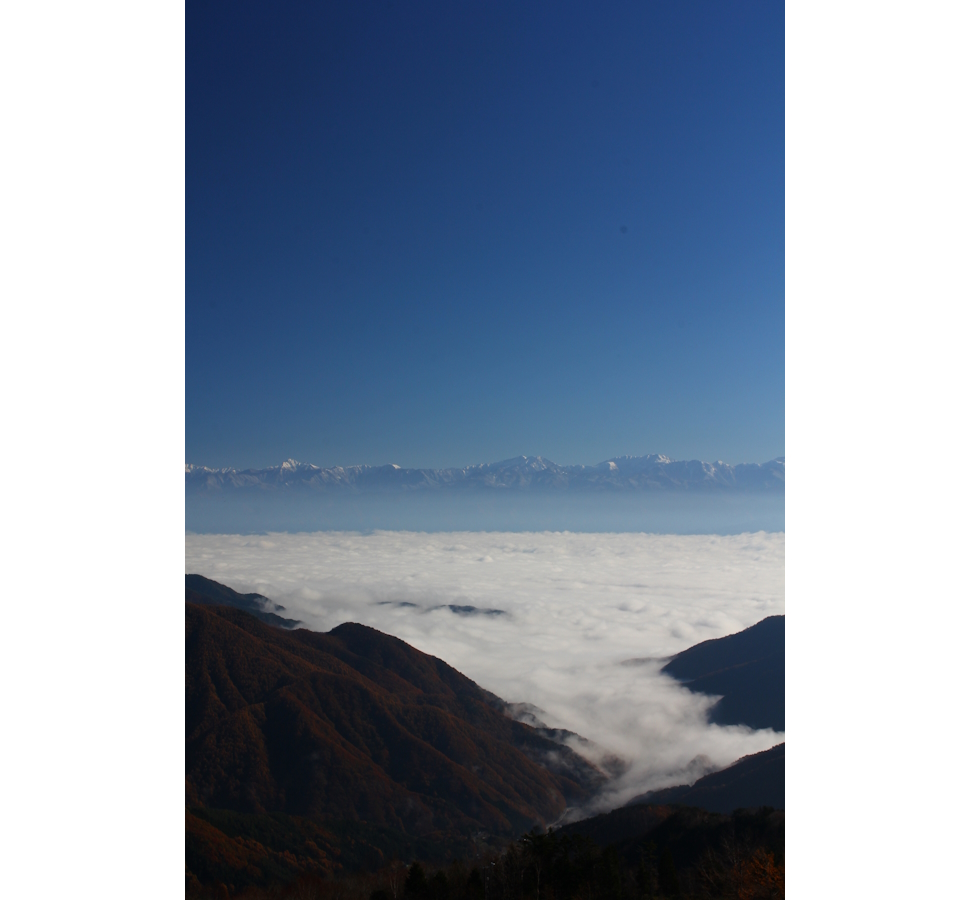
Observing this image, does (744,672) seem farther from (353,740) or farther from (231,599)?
(231,599)

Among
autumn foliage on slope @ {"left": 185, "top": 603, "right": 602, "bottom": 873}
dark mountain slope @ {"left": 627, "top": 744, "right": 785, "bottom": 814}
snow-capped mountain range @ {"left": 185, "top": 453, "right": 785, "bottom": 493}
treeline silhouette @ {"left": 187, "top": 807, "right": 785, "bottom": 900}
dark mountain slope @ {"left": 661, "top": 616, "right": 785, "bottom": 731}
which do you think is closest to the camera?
treeline silhouette @ {"left": 187, "top": 807, "right": 785, "bottom": 900}

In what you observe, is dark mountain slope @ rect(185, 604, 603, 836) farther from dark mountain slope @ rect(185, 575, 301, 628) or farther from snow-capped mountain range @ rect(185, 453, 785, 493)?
snow-capped mountain range @ rect(185, 453, 785, 493)

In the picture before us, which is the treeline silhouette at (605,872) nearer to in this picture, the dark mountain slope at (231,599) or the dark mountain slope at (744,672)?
the dark mountain slope at (744,672)

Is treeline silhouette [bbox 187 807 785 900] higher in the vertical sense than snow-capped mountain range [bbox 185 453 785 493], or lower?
lower

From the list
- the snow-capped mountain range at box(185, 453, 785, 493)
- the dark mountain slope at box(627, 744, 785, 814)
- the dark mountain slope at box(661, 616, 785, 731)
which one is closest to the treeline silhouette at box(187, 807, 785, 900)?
the dark mountain slope at box(627, 744, 785, 814)
